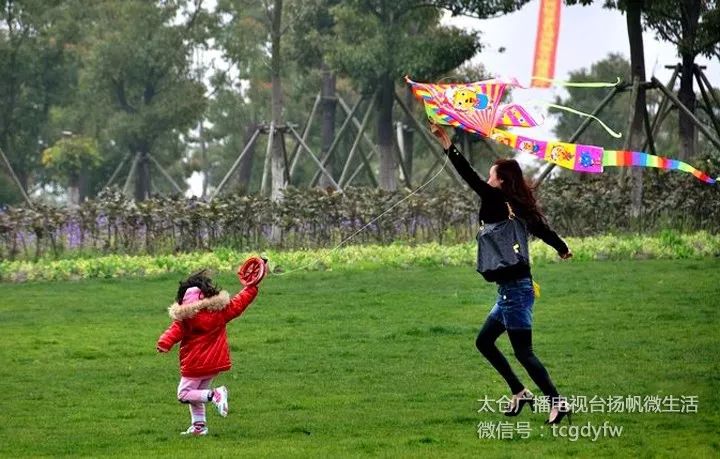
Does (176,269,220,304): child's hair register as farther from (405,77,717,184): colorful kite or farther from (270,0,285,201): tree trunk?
(270,0,285,201): tree trunk

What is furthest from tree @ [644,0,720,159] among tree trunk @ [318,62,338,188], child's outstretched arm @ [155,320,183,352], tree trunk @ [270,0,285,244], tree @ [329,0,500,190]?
child's outstretched arm @ [155,320,183,352]

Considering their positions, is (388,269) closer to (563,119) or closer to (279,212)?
(279,212)

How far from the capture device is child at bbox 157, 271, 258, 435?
9961mm

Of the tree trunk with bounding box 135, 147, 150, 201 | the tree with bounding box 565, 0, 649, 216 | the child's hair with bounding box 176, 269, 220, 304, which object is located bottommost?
the child's hair with bounding box 176, 269, 220, 304

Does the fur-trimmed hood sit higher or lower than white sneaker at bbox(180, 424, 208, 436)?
higher

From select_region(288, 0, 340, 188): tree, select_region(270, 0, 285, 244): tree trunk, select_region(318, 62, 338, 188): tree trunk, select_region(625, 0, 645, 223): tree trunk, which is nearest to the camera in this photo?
select_region(625, 0, 645, 223): tree trunk

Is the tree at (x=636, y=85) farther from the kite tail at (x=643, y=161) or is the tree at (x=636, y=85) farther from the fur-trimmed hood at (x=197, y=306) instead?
the fur-trimmed hood at (x=197, y=306)

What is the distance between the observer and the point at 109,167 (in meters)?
60.8

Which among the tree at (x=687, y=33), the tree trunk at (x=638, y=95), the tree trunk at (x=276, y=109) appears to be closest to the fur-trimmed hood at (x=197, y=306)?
the tree trunk at (x=638, y=95)

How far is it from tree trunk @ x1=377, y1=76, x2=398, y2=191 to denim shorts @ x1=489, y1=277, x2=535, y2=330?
1162 inches

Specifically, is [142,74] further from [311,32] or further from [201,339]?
[201,339]

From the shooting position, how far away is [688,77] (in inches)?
1222

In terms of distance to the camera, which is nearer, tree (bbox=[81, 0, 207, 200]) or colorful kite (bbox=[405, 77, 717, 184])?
colorful kite (bbox=[405, 77, 717, 184])

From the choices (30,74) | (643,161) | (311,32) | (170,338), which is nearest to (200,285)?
(170,338)
